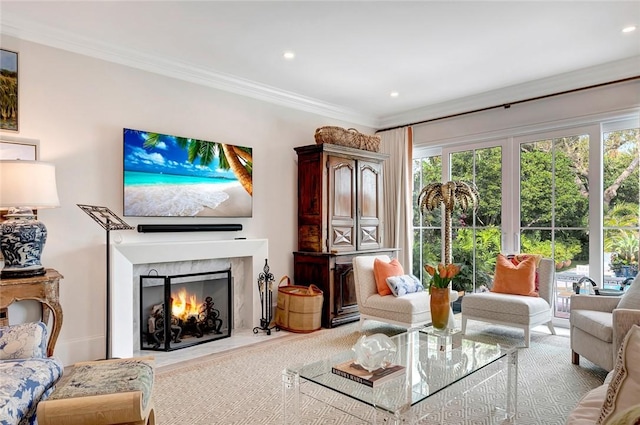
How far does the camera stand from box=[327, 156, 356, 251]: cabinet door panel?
4.78 metres

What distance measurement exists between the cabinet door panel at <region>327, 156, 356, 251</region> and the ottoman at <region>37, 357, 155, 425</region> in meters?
Result: 3.01

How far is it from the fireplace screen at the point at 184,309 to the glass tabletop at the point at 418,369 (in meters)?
2.05

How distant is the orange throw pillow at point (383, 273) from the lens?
14.0ft

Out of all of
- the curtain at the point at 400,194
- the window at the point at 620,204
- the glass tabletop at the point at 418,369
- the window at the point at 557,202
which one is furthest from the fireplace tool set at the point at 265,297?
the window at the point at 620,204

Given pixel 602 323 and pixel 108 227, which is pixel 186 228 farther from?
pixel 602 323

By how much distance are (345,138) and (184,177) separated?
1.99 m

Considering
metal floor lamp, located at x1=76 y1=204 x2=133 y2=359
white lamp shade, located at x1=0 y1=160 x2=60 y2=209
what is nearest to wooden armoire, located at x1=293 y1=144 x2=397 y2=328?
metal floor lamp, located at x1=76 y1=204 x2=133 y2=359

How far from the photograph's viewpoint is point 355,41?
3457 mm

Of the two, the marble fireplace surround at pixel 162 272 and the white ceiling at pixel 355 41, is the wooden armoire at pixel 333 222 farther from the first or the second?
the white ceiling at pixel 355 41

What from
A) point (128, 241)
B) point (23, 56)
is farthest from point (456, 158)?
point (23, 56)

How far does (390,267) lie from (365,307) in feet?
Result: 1.69

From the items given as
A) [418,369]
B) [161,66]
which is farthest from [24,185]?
[418,369]

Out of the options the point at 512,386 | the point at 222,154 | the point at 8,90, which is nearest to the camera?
the point at 512,386

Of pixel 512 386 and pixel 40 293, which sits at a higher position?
pixel 40 293
